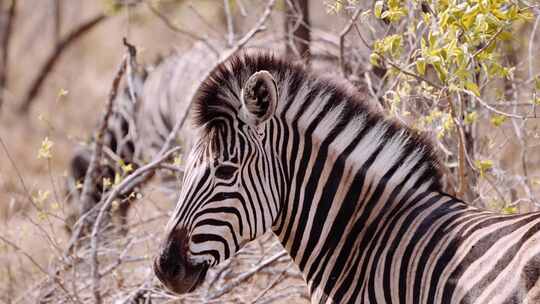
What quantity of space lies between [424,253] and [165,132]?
648 centimetres

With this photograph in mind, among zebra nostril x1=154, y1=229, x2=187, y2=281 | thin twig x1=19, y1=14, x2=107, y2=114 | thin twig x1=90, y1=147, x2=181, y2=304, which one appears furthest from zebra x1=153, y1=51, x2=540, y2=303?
thin twig x1=19, y1=14, x2=107, y2=114

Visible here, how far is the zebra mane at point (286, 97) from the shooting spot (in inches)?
143

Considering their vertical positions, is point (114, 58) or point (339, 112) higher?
point (114, 58)

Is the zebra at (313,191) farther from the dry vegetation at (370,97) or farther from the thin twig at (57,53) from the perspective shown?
the thin twig at (57,53)

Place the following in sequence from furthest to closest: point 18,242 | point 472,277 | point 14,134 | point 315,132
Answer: point 14,134
point 18,242
point 315,132
point 472,277

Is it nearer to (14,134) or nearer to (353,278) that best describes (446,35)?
(353,278)

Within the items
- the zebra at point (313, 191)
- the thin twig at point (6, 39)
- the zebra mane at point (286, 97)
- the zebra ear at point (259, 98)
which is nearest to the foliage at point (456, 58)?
the zebra mane at point (286, 97)

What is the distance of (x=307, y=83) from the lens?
12.2 feet

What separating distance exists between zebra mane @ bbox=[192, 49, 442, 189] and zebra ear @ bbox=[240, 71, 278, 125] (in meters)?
0.10

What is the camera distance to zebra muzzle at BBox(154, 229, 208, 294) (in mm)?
3486

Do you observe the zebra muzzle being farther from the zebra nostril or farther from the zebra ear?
the zebra ear

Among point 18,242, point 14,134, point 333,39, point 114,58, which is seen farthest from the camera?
point 114,58

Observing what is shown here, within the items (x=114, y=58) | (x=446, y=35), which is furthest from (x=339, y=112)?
(x=114, y=58)

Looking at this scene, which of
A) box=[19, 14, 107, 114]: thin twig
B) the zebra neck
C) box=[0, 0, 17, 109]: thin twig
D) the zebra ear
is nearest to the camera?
the zebra ear
